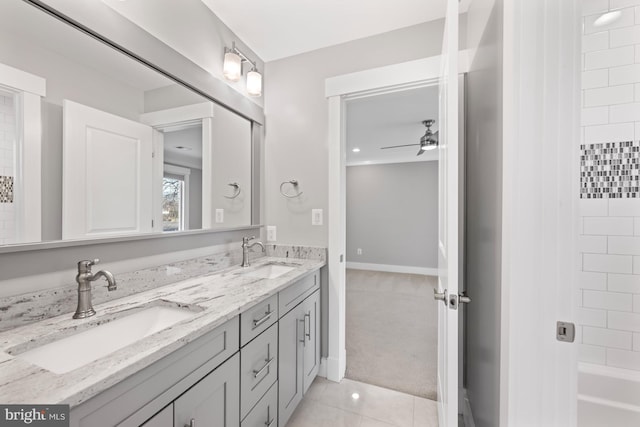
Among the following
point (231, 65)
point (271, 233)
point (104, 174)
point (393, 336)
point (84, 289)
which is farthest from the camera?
point (393, 336)

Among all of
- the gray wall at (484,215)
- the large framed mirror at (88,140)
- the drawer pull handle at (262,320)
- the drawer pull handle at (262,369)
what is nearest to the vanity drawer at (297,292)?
the drawer pull handle at (262,320)

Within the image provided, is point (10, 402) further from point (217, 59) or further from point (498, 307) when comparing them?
point (217, 59)

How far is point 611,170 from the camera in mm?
1333

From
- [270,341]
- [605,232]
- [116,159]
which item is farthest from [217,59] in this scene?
[605,232]

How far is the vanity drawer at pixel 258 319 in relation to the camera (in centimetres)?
110

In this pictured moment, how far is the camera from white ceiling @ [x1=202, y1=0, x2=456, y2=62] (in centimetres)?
162

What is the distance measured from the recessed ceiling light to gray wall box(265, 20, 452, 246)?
3.28 ft

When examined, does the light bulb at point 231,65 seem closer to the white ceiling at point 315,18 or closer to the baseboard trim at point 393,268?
the white ceiling at point 315,18

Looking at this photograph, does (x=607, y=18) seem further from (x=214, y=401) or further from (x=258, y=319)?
(x=214, y=401)

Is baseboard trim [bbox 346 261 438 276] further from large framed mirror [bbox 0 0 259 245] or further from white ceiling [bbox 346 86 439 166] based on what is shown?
large framed mirror [bbox 0 0 259 245]

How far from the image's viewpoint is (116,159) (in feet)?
3.84

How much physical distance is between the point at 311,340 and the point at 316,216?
2.94 feet

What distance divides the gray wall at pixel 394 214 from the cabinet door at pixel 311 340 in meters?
4.02

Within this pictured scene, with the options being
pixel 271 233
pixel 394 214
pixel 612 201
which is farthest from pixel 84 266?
pixel 394 214
